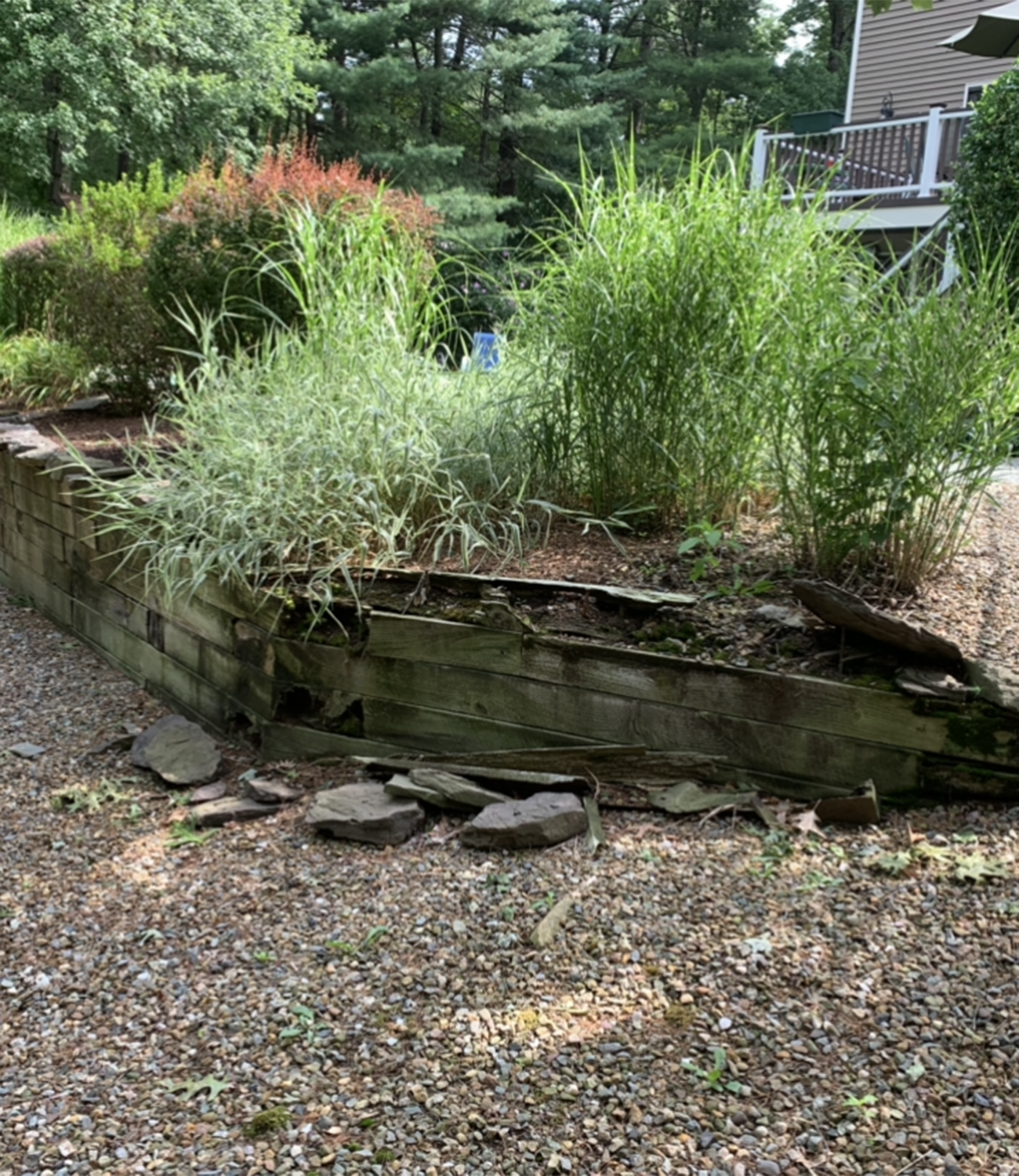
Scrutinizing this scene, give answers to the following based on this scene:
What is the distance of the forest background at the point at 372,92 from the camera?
1559 cm

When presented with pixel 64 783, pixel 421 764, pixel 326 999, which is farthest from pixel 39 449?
pixel 326 999

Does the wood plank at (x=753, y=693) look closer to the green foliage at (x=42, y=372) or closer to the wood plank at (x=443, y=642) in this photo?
the wood plank at (x=443, y=642)

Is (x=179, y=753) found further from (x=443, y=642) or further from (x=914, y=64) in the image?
(x=914, y=64)

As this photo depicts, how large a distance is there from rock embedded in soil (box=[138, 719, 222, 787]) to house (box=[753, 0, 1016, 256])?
236 inches

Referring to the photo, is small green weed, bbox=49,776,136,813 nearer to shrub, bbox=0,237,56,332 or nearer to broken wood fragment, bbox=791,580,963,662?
broken wood fragment, bbox=791,580,963,662

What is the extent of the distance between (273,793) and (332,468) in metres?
0.99

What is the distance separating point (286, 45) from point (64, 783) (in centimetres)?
1768

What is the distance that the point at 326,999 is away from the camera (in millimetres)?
1887

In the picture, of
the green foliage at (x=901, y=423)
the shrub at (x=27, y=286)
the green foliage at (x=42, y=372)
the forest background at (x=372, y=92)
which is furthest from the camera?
the forest background at (x=372, y=92)

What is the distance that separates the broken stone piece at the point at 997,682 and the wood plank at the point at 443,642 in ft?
3.48

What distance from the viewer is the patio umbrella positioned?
19.5 ft

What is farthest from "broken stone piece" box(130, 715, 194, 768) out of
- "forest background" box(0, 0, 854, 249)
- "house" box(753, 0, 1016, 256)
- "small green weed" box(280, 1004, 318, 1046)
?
"forest background" box(0, 0, 854, 249)

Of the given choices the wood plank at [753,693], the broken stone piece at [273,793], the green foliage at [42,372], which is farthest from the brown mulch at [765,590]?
the green foliage at [42,372]

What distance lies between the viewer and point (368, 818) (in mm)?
2432
